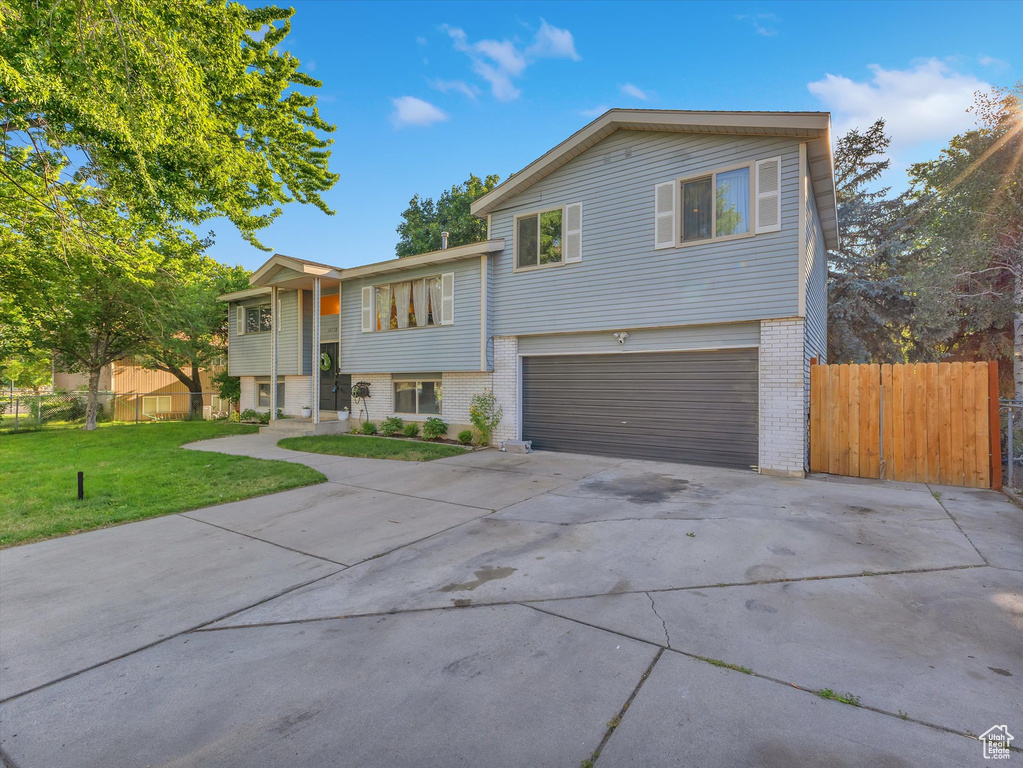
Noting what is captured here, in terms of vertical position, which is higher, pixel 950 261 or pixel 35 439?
pixel 950 261

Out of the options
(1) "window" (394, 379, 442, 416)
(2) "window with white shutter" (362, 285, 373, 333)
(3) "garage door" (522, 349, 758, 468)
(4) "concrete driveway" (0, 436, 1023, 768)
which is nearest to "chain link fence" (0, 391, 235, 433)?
(2) "window with white shutter" (362, 285, 373, 333)

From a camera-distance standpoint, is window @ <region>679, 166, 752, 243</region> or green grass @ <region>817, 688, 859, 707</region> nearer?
green grass @ <region>817, 688, 859, 707</region>

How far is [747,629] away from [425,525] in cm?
374

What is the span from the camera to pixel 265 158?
8.29 meters

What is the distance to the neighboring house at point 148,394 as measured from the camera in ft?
76.4

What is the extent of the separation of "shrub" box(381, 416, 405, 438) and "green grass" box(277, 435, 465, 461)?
0.67 metres

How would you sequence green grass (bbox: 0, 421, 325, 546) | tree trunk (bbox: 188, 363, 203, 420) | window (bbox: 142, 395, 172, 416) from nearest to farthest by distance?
green grass (bbox: 0, 421, 325, 546)
tree trunk (bbox: 188, 363, 203, 420)
window (bbox: 142, 395, 172, 416)

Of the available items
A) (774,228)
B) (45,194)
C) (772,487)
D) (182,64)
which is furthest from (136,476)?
(774,228)

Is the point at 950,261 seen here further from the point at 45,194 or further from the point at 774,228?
the point at 45,194

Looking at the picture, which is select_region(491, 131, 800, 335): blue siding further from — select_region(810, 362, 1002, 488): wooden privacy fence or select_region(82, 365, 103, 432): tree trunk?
select_region(82, 365, 103, 432): tree trunk

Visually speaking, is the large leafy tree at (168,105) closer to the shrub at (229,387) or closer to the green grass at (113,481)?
the green grass at (113,481)

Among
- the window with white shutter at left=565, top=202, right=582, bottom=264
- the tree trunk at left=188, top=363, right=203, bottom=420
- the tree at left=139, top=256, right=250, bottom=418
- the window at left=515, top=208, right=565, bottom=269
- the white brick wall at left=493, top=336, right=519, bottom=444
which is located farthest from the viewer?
→ the tree trunk at left=188, top=363, right=203, bottom=420

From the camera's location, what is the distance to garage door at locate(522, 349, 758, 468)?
921cm

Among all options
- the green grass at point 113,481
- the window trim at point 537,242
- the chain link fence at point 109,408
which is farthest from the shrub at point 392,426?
the chain link fence at point 109,408
